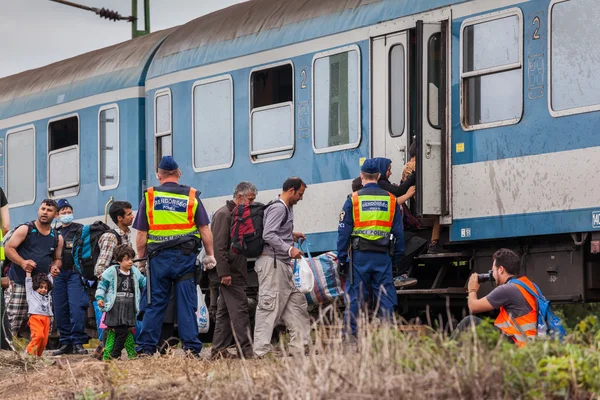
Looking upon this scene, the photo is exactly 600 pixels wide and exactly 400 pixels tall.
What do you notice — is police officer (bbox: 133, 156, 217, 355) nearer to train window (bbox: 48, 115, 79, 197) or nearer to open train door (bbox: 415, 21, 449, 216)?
open train door (bbox: 415, 21, 449, 216)

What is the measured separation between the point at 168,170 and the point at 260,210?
1058 millimetres

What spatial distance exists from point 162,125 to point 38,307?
3.51m

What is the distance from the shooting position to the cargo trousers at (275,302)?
11.9 m

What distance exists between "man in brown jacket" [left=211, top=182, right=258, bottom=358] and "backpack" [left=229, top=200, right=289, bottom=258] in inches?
6.7

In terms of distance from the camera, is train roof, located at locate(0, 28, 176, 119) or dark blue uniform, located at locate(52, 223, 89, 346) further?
train roof, located at locate(0, 28, 176, 119)

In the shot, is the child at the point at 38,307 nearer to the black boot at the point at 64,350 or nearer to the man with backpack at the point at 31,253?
the man with backpack at the point at 31,253

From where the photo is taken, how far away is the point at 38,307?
13.2 m

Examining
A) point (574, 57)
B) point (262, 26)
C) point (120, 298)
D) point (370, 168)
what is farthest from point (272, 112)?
point (574, 57)

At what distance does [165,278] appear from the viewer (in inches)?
447

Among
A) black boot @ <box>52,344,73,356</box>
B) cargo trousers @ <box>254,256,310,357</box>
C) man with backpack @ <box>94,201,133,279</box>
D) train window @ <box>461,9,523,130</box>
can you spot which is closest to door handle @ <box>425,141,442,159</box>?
train window @ <box>461,9,523,130</box>

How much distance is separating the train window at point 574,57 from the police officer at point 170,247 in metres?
3.25

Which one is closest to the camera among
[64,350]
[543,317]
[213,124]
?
[543,317]

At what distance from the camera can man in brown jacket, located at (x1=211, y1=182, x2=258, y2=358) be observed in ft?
39.8

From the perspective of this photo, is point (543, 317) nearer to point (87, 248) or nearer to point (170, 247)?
point (170, 247)
